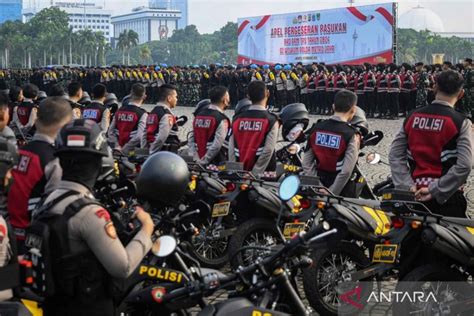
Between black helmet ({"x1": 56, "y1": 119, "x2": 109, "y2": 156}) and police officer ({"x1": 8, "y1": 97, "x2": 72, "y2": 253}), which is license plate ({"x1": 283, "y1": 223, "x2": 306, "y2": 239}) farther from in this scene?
black helmet ({"x1": 56, "y1": 119, "x2": 109, "y2": 156})

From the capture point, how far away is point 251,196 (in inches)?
258

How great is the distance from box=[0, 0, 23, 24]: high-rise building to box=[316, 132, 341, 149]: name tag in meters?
175

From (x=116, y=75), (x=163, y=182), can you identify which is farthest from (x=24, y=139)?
(x=116, y=75)

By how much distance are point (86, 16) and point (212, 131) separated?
594 ft

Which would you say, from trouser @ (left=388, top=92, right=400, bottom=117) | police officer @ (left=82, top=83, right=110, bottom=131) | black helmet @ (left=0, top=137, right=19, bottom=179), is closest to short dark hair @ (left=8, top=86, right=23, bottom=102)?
police officer @ (left=82, top=83, right=110, bottom=131)

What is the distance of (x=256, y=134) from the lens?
7543 mm

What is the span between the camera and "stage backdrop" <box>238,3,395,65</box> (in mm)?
31156

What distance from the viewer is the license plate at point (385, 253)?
5172 millimetres

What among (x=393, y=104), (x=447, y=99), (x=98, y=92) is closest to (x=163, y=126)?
(x=98, y=92)

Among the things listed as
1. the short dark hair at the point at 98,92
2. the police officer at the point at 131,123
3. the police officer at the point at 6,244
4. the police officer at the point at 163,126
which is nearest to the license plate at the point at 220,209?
the police officer at the point at 163,126

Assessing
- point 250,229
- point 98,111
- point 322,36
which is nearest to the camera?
point 250,229

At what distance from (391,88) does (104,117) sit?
14308 mm

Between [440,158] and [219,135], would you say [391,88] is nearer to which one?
[219,135]

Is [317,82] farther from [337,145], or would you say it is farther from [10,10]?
[10,10]
